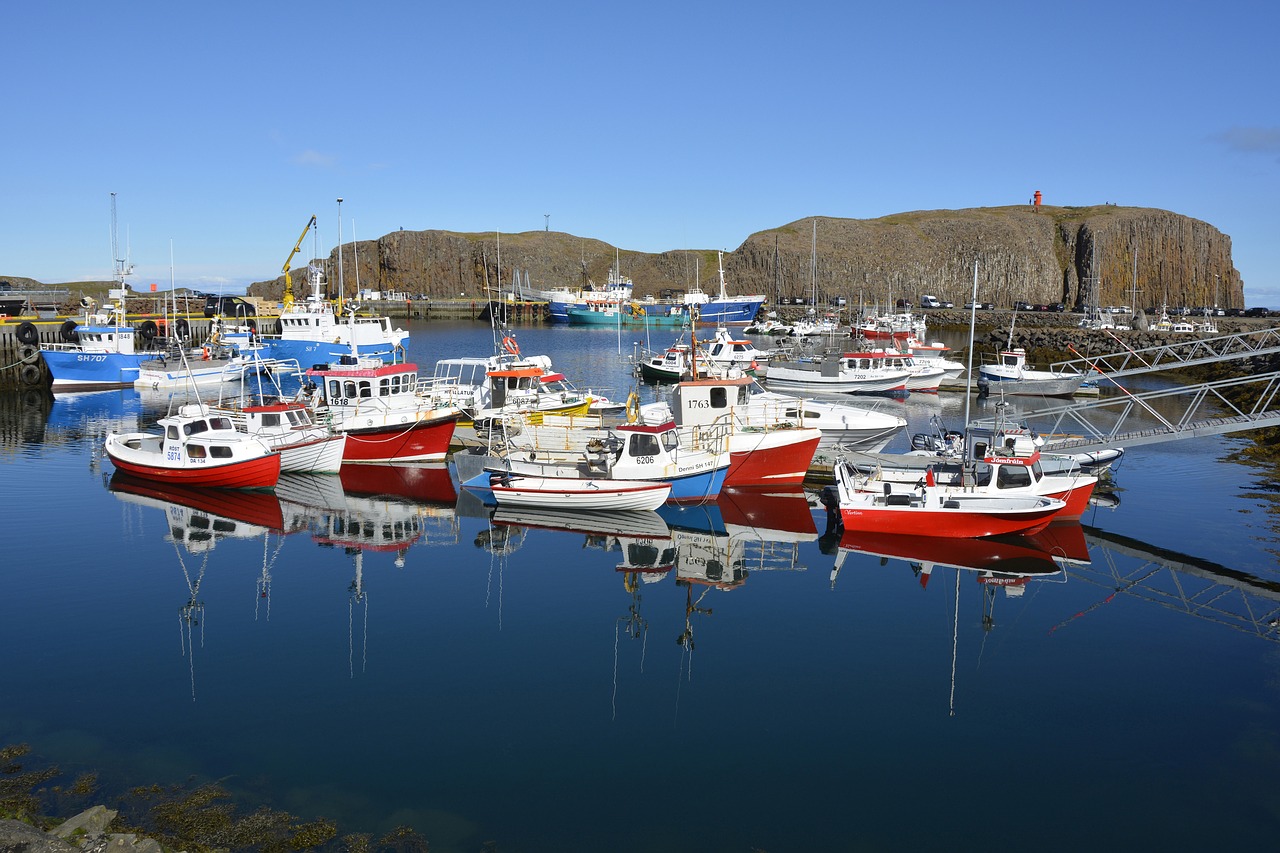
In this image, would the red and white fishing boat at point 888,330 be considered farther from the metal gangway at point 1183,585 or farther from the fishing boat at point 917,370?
the metal gangway at point 1183,585

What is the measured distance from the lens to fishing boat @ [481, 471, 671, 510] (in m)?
25.8

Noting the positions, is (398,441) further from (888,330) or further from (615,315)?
(615,315)

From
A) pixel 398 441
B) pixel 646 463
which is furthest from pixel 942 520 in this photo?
pixel 398 441

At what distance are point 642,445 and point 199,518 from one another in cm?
1305

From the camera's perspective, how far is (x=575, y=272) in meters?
178

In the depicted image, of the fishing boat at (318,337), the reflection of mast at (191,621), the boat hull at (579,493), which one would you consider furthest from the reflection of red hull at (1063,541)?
the fishing boat at (318,337)

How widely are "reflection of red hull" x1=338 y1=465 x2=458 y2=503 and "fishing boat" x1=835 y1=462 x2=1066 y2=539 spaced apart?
12.6 meters

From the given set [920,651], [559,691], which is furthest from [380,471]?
[920,651]

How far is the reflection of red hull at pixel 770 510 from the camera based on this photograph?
26.1 m

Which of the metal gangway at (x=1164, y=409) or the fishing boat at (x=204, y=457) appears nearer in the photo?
the metal gangway at (x=1164, y=409)

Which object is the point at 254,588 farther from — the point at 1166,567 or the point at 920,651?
the point at 1166,567

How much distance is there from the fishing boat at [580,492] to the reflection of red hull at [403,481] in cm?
356

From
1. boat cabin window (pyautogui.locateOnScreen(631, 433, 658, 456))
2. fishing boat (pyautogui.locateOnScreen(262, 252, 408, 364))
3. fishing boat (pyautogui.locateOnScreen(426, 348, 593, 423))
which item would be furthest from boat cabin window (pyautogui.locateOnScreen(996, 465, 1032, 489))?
fishing boat (pyautogui.locateOnScreen(262, 252, 408, 364))

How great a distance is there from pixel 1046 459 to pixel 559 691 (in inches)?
713
